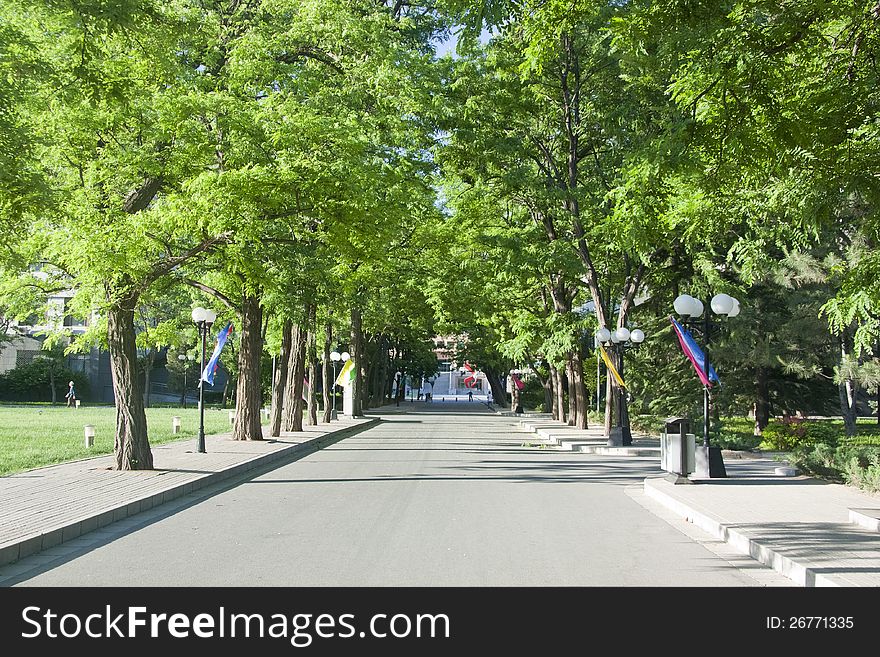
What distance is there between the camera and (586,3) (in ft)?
31.6

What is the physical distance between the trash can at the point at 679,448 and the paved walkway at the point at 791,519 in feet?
0.96

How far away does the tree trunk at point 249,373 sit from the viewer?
26031 mm

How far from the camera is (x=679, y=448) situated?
15828mm

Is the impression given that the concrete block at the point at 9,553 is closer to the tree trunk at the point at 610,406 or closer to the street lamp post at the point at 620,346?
the street lamp post at the point at 620,346

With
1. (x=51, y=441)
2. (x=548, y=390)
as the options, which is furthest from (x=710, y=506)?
(x=548, y=390)

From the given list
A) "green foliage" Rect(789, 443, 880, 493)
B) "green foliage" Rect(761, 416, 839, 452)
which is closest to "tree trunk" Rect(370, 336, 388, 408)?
"green foliage" Rect(761, 416, 839, 452)

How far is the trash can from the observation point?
15.8 meters

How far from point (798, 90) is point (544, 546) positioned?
20.9 feet

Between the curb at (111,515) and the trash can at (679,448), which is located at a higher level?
the trash can at (679,448)

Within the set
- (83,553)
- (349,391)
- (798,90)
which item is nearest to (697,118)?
(798,90)

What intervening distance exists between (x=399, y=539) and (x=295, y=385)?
930 inches

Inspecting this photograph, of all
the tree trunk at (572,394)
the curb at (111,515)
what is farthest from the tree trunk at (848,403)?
the curb at (111,515)

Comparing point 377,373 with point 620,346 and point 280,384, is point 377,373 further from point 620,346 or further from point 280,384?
point 620,346
